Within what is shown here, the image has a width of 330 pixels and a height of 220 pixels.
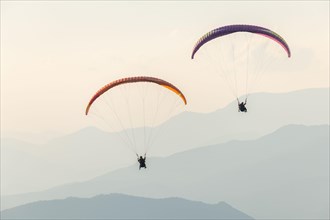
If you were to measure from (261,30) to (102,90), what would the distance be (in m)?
13.1

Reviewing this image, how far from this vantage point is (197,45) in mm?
39562

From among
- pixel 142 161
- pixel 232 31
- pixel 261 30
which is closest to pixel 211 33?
pixel 232 31

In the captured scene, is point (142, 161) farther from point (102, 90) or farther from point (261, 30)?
point (261, 30)

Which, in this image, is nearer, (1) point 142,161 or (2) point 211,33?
(2) point 211,33

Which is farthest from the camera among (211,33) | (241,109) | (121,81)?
(241,109)

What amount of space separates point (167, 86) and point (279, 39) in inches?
366

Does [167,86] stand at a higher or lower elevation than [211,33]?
lower

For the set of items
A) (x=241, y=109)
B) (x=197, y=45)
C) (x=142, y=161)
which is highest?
(x=197, y=45)

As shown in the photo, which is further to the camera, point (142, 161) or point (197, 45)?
point (142, 161)

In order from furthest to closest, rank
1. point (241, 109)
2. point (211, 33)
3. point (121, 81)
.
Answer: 1. point (241, 109)
2. point (121, 81)
3. point (211, 33)

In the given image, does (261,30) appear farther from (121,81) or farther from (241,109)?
(121,81)

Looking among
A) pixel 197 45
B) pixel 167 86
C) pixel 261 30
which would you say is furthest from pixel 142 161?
pixel 261 30

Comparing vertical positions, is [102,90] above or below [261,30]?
below

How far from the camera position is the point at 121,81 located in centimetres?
4106
